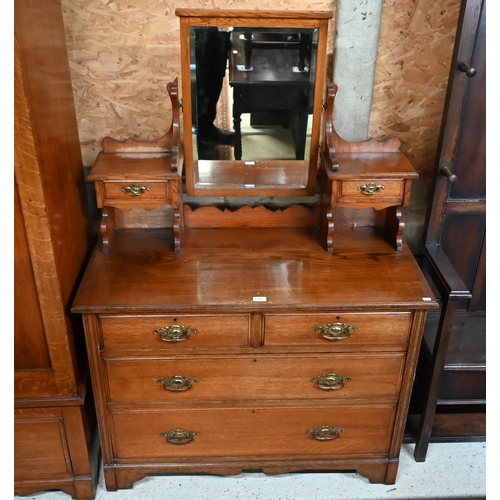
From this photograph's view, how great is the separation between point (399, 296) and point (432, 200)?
497mm

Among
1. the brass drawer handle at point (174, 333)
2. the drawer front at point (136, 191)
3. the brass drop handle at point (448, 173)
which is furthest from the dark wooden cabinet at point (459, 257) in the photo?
the drawer front at point (136, 191)

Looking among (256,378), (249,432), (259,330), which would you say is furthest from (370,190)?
(249,432)

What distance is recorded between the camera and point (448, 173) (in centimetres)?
212

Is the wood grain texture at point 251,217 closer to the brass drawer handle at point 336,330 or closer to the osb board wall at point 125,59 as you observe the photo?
the osb board wall at point 125,59

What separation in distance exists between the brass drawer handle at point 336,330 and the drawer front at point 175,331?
263mm

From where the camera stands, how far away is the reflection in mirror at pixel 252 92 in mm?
1973

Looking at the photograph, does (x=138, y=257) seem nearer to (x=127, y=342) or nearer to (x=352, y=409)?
(x=127, y=342)

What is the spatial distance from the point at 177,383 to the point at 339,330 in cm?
61

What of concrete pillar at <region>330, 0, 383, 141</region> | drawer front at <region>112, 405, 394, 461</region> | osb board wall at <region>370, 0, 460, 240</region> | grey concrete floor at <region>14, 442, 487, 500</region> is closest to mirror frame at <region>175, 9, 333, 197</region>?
concrete pillar at <region>330, 0, 383, 141</region>

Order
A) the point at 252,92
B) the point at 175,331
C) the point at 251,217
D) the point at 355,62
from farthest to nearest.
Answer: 1. the point at 251,217
2. the point at 355,62
3. the point at 252,92
4. the point at 175,331

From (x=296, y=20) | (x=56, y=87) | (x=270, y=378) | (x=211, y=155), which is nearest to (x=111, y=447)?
(x=270, y=378)

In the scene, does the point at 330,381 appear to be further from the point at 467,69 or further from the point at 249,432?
the point at 467,69

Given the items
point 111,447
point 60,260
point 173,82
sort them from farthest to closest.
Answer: point 111,447, point 173,82, point 60,260

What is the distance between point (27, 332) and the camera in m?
1.90
